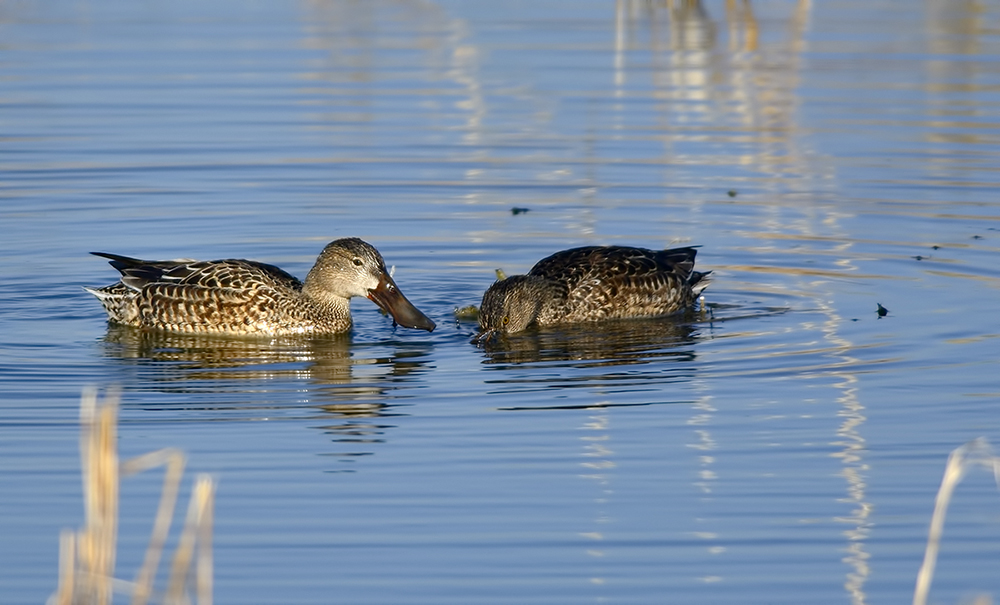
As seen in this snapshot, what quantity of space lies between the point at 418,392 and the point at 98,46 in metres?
14.9

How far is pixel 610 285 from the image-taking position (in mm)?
11492

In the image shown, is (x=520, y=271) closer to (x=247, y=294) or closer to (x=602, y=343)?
(x=602, y=343)

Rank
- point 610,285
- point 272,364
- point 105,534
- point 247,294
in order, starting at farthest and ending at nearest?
point 610,285
point 247,294
point 272,364
point 105,534

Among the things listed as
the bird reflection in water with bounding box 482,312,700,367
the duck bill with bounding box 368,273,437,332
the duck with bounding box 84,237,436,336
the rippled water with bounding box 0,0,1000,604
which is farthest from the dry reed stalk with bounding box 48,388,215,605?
the duck with bounding box 84,237,436,336

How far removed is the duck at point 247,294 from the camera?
11.0 meters

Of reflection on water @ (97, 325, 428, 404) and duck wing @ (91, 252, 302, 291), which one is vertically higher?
duck wing @ (91, 252, 302, 291)

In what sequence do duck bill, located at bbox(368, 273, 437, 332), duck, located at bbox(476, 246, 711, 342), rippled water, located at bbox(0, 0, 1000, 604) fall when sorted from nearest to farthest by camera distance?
rippled water, located at bbox(0, 0, 1000, 604) → duck bill, located at bbox(368, 273, 437, 332) → duck, located at bbox(476, 246, 711, 342)

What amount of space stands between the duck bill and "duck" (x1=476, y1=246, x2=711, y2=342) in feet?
2.51

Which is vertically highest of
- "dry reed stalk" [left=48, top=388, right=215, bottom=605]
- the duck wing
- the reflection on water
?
the duck wing

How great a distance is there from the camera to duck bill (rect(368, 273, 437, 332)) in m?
10.7

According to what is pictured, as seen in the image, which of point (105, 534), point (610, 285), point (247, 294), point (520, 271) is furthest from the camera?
point (520, 271)

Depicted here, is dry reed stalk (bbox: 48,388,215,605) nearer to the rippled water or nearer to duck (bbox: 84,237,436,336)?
the rippled water

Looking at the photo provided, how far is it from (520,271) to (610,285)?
1335 millimetres

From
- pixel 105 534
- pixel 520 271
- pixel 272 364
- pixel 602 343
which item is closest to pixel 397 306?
pixel 272 364
